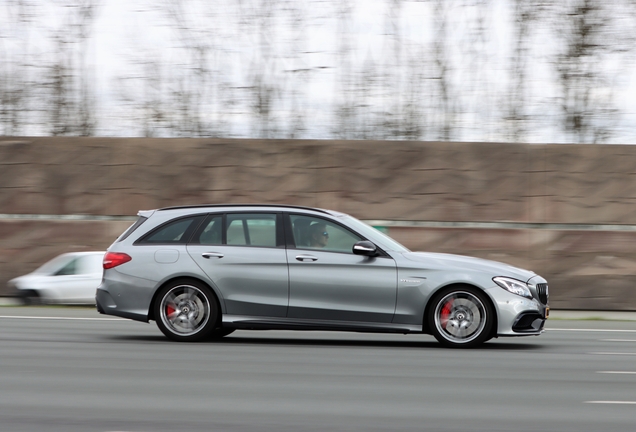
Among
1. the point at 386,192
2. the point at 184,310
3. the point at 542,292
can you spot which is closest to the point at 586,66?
the point at 386,192

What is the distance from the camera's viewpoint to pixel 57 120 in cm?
2039

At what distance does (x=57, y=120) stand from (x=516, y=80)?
974 centimetres

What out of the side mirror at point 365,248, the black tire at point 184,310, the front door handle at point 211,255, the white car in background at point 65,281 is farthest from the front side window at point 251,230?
the white car in background at point 65,281

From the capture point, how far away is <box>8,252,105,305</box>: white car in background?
17.6m

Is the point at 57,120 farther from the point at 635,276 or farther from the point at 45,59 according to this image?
the point at 635,276

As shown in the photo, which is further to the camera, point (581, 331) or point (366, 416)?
point (581, 331)

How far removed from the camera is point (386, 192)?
18.6m

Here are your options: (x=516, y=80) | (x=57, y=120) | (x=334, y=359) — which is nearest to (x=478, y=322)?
(x=334, y=359)

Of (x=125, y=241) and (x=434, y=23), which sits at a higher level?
(x=434, y=23)

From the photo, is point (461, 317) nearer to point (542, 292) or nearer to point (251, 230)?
point (542, 292)

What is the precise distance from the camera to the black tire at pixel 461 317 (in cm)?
988

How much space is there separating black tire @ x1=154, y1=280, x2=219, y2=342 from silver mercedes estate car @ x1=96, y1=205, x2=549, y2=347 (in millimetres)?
11

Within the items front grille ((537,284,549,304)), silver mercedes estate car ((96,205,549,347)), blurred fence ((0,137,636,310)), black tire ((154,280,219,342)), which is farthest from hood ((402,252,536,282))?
blurred fence ((0,137,636,310))

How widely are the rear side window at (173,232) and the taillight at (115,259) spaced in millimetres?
232
